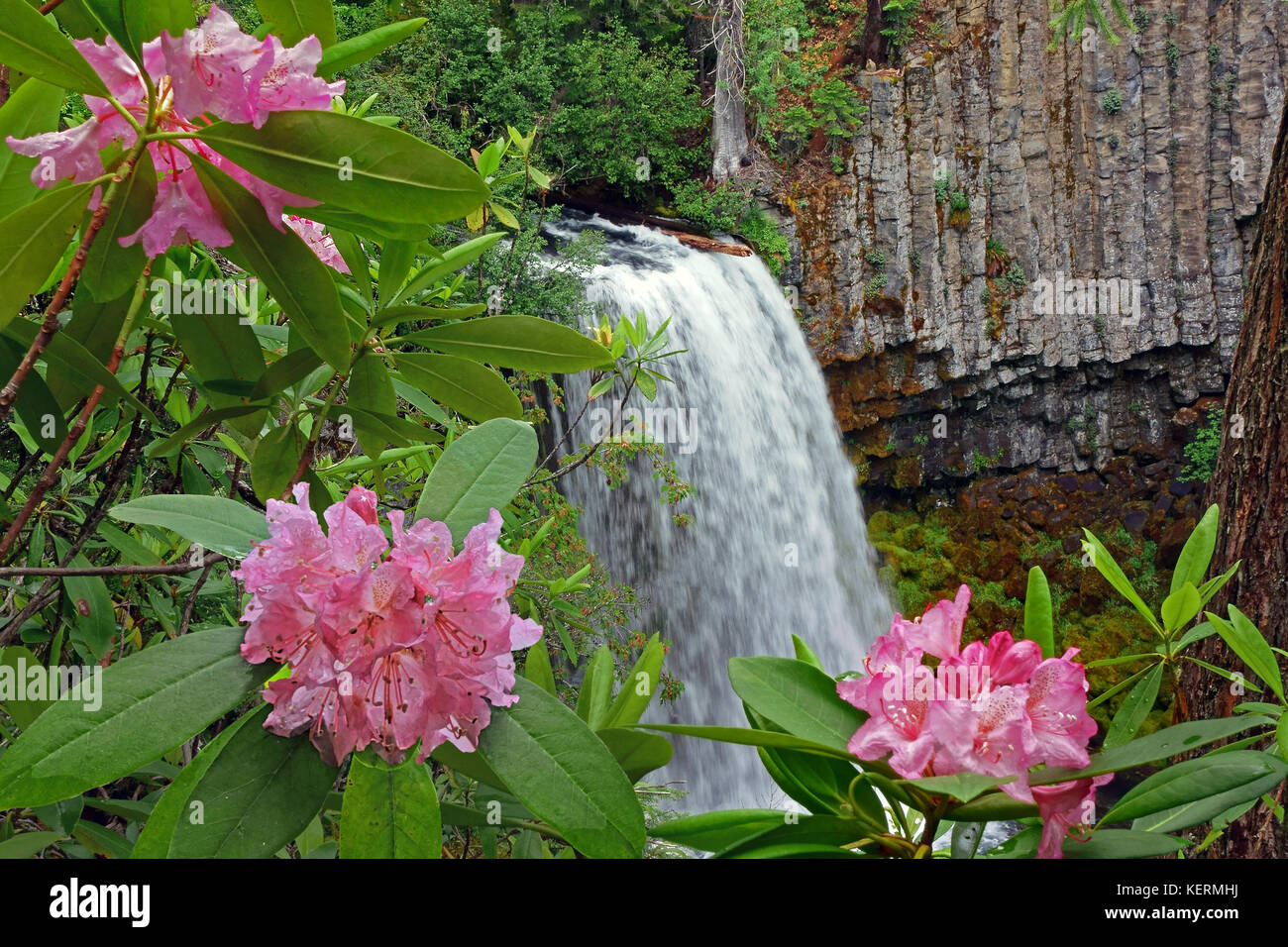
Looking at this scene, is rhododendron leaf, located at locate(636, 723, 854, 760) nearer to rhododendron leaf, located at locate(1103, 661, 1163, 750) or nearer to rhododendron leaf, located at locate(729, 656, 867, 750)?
rhododendron leaf, located at locate(729, 656, 867, 750)

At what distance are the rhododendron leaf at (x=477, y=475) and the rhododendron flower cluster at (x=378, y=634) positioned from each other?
5 centimetres

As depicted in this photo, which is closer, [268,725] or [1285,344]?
[268,725]

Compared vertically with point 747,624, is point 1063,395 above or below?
above

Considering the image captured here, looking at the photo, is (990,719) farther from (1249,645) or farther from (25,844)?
(25,844)

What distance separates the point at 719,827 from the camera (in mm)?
362

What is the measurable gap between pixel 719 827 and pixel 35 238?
383mm

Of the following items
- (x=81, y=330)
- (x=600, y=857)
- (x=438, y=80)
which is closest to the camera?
(x=600, y=857)

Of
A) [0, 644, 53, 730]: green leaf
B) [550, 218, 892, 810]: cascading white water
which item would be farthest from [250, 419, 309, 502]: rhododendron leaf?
[550, 218, 892, 810]: cascading white water

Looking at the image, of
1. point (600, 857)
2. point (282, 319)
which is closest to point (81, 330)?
point (600, 857)

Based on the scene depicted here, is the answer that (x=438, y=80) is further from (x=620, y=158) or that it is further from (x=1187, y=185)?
(x=1187, y=185)

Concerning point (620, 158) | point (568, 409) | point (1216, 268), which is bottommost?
point (568, 409)

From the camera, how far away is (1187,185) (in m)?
6.34

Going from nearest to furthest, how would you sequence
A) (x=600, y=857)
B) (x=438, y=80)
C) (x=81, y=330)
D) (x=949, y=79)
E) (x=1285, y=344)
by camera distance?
1. (x=600, y=857)
2. (x=81, y=330)
3. (x=1285, y=344)
4. (x=438, y=80)
5. (x=949, y=79)

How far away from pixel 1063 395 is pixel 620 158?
3979 millimetres
